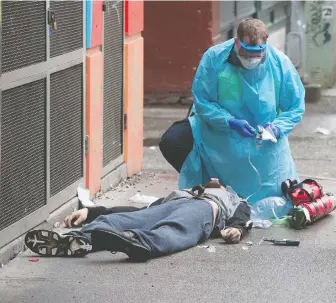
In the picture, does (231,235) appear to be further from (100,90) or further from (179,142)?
(100,90)

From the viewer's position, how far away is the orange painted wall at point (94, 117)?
301 inches

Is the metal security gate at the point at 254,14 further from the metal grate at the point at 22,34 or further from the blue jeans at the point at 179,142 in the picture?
the metal grate at the point at 22,34

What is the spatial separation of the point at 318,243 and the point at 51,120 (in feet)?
5.79

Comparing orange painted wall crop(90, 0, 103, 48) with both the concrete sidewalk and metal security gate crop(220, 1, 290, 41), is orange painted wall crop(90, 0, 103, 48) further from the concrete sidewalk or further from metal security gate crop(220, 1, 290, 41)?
metal security gate crop(220, 1, 290, 41)

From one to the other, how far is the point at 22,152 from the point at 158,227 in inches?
34.1

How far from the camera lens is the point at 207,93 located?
7.34m

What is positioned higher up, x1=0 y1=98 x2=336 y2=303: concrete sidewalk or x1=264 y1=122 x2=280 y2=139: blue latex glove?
x1=264 y1=122 x2=280 y2=139: blue latex glove

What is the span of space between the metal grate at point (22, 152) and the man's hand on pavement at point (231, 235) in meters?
1.09

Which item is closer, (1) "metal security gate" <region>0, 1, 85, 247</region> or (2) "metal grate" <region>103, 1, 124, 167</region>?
(1) "metal security gate" <region>0, 1, 85, 247</region>

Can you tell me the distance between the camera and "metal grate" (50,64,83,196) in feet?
22.6

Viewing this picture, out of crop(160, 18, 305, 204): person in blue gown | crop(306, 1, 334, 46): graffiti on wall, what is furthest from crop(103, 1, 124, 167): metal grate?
crop(306, 1, 334, 46): graffiti on wall

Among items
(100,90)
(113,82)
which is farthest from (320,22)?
(100,90)

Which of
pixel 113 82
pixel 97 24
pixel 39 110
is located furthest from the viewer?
pixel 113 82

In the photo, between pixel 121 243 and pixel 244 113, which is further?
pixel 244 113
